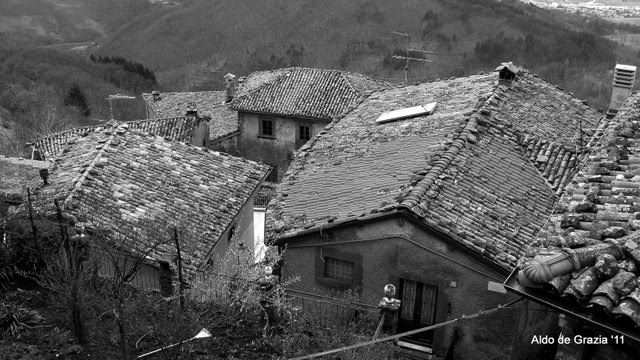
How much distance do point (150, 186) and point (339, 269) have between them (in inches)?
262

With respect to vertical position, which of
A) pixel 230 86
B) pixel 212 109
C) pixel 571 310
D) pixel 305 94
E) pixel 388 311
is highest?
pixel 230 86

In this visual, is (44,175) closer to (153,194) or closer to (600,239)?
(153,194)

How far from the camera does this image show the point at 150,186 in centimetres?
1595

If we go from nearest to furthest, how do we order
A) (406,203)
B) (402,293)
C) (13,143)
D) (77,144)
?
(406,203), (402,293), (77,144), (13,143)

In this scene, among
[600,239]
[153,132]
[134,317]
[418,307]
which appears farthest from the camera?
[153,132]

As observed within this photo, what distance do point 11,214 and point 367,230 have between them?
24.0 ft

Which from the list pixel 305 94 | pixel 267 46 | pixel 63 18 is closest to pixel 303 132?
pixel 305 94

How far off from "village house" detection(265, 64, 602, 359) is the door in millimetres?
21

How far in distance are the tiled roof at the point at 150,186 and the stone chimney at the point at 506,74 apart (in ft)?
25.6

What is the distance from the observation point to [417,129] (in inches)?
582

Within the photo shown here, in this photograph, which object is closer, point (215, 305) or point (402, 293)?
point (215, 305)

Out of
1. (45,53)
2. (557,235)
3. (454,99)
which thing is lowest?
(557,235)

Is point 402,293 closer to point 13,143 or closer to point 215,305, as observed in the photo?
point 215,305

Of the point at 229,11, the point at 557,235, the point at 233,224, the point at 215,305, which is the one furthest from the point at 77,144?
the point at 229,11
